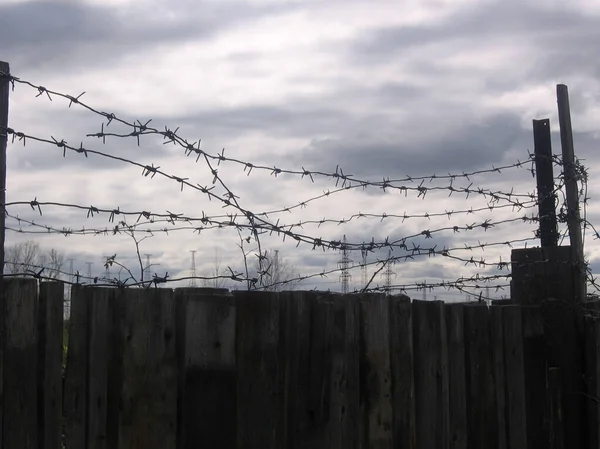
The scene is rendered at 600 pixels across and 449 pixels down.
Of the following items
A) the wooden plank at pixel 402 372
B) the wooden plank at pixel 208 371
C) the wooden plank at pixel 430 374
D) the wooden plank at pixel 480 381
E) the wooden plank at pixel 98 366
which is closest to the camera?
the wooden plank at pixel 98 366

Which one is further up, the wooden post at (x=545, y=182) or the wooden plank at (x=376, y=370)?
the wooden post at (x=545, y=182)

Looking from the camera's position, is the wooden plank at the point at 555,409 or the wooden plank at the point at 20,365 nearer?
the wooden plank at the point at 20,365

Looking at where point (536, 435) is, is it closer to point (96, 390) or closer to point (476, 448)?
point (476, 448)

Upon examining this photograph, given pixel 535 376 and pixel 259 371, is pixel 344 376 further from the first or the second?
pixel 535 376

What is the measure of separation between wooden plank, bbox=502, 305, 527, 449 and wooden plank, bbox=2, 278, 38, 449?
383 centimetres

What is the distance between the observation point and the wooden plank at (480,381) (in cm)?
635

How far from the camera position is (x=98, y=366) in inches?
169

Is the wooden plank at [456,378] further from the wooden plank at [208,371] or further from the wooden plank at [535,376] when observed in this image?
the wooden plank at [208,371]

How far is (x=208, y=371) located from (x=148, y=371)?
0.36 m

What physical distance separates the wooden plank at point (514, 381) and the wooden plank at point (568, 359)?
0.34m

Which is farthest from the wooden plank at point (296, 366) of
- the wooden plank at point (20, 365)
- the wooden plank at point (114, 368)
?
the wooden plank at point (20, 365)

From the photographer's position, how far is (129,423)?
4.39 meters

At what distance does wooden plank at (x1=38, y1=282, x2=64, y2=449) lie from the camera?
4090mm

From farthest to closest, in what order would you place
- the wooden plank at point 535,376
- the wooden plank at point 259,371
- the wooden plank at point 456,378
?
the wooden plank at point 535,376 → the wooden plank at point 456,378 → the wooden plank at point 259,371
